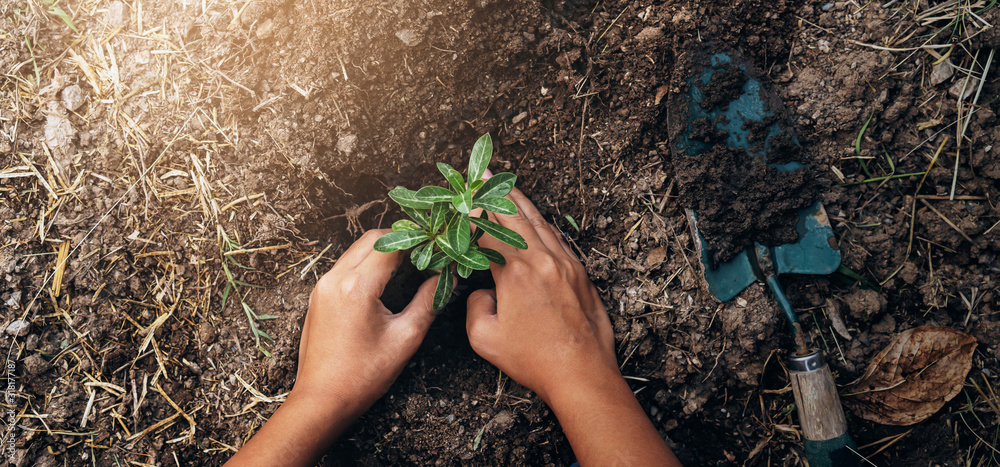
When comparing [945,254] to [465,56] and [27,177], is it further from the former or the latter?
[27,177]

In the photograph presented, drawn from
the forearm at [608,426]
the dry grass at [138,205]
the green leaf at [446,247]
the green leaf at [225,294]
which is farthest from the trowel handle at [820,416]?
the green leaf at [225,294]

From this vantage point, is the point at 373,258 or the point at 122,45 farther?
the point at 122,45

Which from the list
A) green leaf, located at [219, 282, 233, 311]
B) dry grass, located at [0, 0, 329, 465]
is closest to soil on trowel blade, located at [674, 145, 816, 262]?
dry grass, located at [0, 0, 329, 465]

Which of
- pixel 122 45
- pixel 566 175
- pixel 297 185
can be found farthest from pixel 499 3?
pixel 122 45

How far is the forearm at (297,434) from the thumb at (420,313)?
418 millimetres

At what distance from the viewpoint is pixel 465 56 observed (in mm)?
2346

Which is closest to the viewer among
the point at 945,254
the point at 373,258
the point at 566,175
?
the point at 373,258

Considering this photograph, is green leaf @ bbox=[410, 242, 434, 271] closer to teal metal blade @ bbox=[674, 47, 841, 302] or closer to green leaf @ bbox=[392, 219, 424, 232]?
green leaf @ bbox=[392, 219, 424, 232]

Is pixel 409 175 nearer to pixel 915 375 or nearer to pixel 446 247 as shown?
pixel 446 247

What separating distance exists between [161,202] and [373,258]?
1122 mm

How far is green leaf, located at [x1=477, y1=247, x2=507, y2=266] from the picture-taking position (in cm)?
197

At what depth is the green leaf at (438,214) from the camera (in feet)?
6.23

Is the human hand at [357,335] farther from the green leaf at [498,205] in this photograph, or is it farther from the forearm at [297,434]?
the green leaf at [498,205]

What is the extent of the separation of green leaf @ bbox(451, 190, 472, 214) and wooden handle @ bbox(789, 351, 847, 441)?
1.58 m
